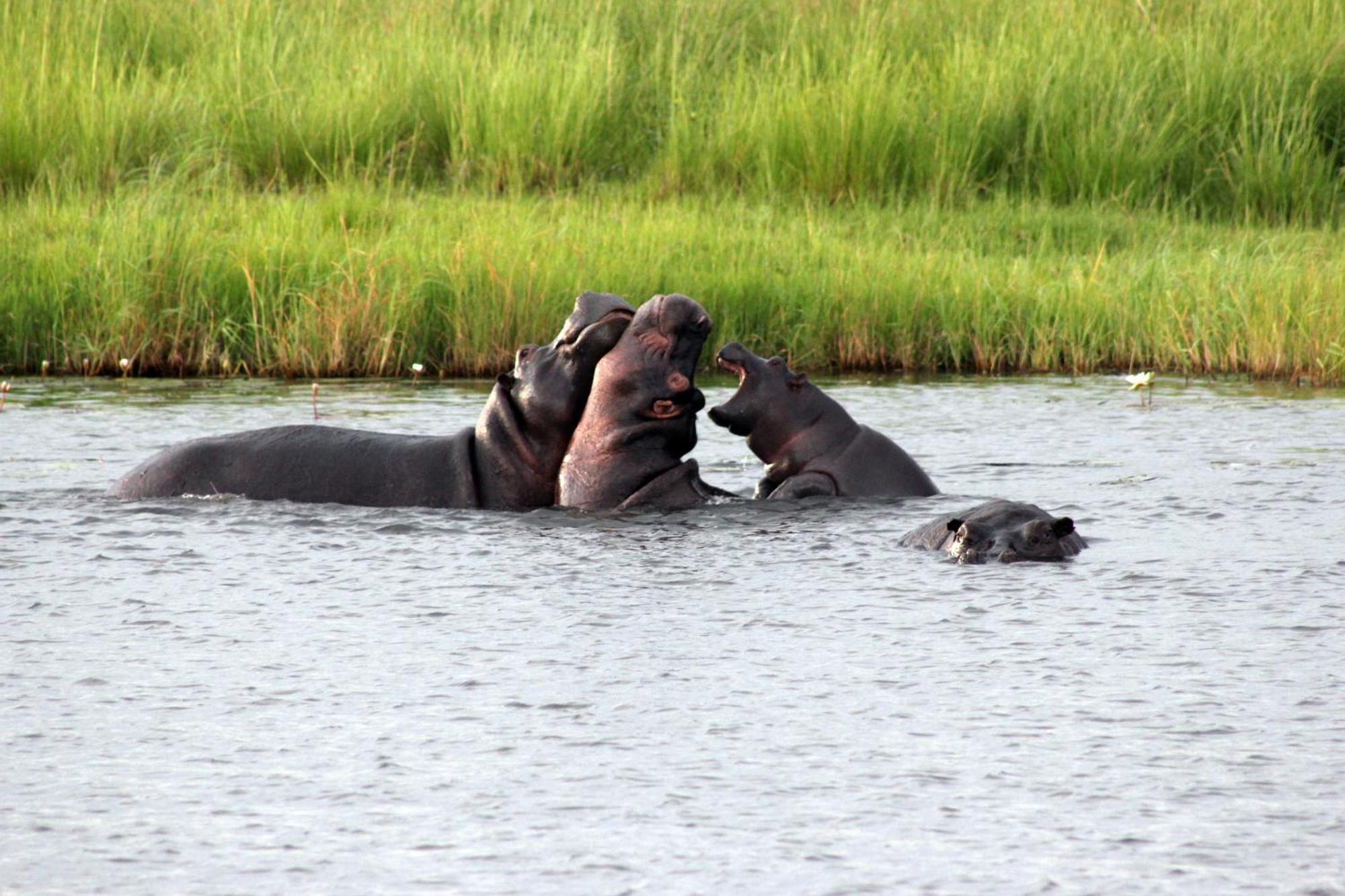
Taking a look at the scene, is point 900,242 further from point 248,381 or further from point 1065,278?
point 248,381

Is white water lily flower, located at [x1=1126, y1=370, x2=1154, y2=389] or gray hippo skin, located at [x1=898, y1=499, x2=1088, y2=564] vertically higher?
white water lily flower, located at [x1=1126, y1=370, x2=1154, y2=389]

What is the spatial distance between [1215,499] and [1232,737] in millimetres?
3011

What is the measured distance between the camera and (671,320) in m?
6.99

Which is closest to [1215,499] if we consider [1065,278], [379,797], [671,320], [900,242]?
[671,320]

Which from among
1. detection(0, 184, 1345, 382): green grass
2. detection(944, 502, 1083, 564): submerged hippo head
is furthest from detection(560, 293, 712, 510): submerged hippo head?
detection(0, 184, 1345, 382): green grass

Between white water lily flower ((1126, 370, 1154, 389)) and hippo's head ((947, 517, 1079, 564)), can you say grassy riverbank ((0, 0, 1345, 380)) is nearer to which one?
white water lily flower ((1126, 370, 1154, 389))

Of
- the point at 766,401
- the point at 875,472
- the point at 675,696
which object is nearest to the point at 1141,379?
the point at 875,472

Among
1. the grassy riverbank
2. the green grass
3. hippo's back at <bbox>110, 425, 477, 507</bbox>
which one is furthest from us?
the grassy riverbank

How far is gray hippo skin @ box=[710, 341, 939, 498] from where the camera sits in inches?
281

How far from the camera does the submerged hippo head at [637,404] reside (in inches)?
277

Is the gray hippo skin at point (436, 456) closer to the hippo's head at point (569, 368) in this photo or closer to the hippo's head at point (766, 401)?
the hippo's head at point (569, 368)

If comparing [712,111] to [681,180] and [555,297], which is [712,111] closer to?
[681,180]

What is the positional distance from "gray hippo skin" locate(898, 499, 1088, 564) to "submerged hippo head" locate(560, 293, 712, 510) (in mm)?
1172

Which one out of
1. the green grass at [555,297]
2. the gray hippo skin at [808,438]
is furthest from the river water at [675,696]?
the green grass at [555,297]
